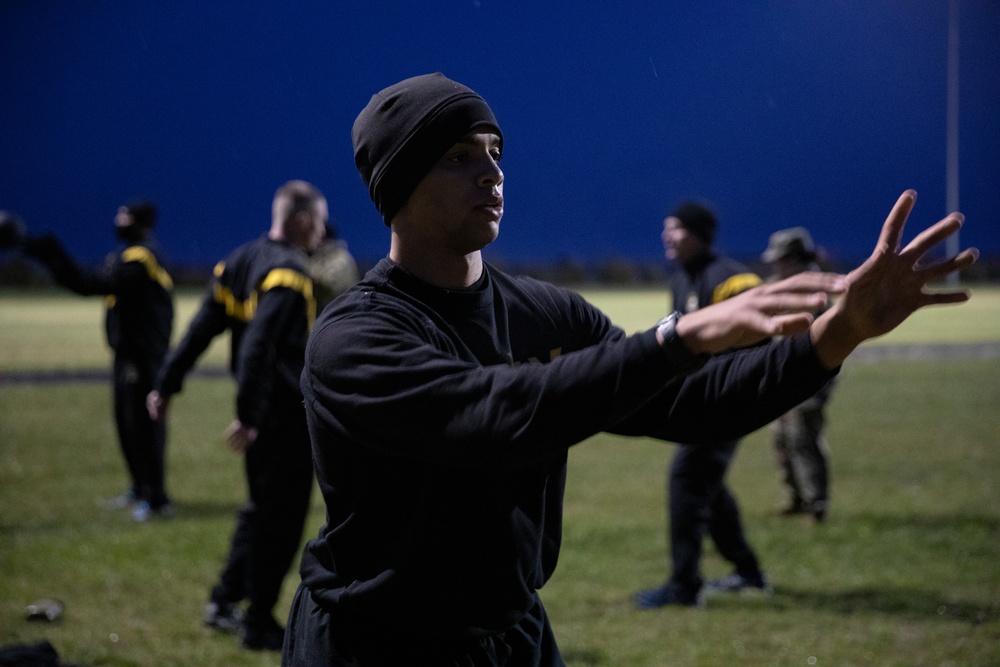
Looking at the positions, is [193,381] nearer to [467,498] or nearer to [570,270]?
[467,498]

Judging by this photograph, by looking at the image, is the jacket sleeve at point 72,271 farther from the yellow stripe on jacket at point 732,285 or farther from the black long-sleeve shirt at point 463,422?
the black long-sleeve shirt at point 463,422

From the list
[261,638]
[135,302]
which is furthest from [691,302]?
[135,302]

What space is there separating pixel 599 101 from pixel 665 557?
146 meters

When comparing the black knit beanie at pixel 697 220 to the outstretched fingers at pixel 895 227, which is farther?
the black knit beanie at pixel 697 220

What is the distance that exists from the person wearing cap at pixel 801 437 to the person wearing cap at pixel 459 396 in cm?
630

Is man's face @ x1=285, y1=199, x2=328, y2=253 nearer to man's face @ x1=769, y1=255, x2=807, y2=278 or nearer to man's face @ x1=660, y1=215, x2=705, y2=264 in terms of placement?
man's face @ x1=660, y1=215, x2=705, y2=264

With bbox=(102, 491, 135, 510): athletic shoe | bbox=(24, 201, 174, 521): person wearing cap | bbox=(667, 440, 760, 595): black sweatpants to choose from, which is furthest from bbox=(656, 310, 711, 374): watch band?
bbox=(102, 491, 135, 510): athletic shoe

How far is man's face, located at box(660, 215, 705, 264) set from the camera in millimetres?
7141

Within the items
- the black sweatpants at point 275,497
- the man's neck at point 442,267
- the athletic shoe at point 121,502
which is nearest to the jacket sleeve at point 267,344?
the black sweatpants at point 275,497

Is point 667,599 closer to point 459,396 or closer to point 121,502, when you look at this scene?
point 459,396

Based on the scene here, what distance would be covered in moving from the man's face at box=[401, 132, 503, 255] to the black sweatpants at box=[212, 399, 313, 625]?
366 centimetres

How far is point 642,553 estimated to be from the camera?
836cm

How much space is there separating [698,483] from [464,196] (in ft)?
15.2

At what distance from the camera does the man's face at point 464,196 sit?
246 centimetres
